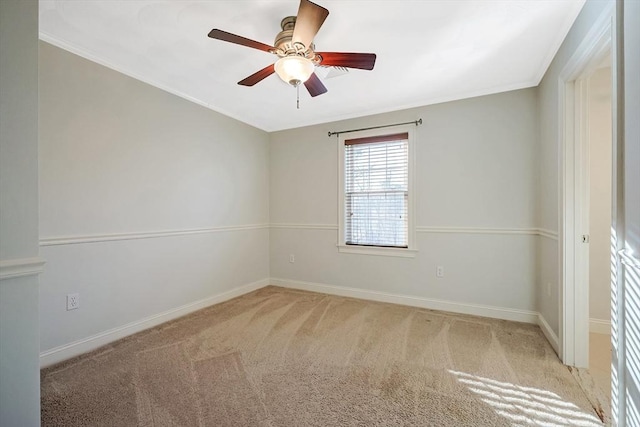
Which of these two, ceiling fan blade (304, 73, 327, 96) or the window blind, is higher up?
ceiling fan blade (304, 73, 327, 96)

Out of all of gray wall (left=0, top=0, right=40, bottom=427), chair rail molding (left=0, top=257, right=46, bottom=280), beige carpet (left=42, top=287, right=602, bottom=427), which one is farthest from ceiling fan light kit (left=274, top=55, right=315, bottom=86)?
beige carpet (left=42, top=287, right=602, bottom=427)

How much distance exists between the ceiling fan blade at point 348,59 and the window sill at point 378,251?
7.06ft

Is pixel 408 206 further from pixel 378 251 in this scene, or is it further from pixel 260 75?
pixel 260 75

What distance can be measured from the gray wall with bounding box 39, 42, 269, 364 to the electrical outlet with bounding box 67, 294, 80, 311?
0.10ft

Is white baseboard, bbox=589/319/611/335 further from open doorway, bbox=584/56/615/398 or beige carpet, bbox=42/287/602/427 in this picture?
beige carpet, bbox=42/287/602/427

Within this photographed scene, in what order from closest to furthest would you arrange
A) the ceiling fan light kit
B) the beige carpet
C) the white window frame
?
the beige carpet < the ceiling fan light kit < the white window frame

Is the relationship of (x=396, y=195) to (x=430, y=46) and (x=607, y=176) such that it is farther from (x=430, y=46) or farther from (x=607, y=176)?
(x=607, y=176)

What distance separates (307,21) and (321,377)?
2.19 m

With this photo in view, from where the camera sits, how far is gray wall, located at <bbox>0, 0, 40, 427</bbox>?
41.9 inches

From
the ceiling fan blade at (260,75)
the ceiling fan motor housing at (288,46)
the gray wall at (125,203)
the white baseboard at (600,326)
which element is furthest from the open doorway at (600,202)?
the gray wall at (125,203)

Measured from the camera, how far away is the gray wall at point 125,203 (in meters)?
2.04

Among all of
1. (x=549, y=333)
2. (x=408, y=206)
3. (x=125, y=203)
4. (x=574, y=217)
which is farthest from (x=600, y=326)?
(x=125, y=203)

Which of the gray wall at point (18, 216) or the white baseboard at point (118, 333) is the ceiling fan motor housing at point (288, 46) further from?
the white baseboard at point (118, 333)

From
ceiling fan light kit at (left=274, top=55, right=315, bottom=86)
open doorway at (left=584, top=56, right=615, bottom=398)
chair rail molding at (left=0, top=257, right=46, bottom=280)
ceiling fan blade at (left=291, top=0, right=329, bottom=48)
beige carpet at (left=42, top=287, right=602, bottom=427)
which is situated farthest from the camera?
open doorway at (left=584, top=56, right=615, bottom=398)
